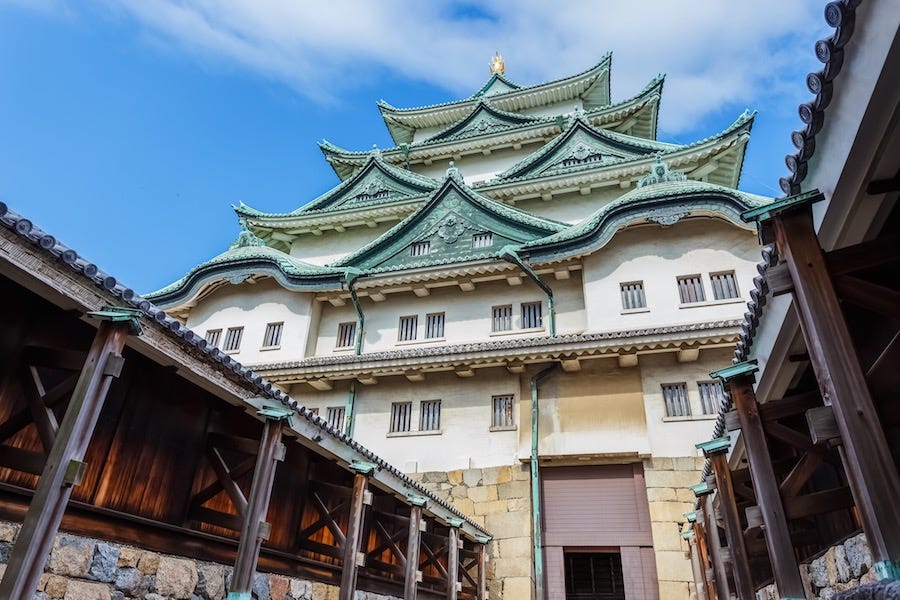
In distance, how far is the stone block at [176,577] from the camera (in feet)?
22.0

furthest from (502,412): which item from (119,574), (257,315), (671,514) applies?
(119,574)

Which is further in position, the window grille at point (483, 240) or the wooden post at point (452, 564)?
the window grille at point (483, 240)

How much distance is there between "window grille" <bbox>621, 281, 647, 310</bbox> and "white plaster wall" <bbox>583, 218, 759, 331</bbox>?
149 millimetres

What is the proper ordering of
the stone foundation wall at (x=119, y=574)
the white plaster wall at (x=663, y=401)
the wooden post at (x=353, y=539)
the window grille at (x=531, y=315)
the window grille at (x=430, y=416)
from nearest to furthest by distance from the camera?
the stone foundation wall at (x=119, y=574) < the wooden post at (x=353, y=539) < the white plaster wall at (x=663, y=401) < the window grille at (x=430, y=416) < the window grille at (x=531, y=315)

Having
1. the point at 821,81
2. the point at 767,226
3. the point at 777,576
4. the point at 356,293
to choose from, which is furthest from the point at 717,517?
the point at 356,293

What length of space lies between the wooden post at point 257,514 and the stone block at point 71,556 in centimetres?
150

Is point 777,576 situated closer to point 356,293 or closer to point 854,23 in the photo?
point 854,23

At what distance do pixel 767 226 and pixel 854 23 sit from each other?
1.64 m

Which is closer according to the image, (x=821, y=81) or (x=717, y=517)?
(x=821, y=81)

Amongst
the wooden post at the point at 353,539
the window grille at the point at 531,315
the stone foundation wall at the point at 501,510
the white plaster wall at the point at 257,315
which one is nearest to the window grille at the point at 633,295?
the window grille at the point at 531,315

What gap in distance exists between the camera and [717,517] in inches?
358

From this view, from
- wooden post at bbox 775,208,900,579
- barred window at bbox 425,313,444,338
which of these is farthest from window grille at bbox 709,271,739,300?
wooden post at bbox 775,208,900,579

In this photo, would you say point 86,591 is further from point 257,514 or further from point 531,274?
point 531,274

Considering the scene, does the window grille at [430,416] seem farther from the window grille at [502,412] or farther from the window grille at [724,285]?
the window grille at [724,285]
